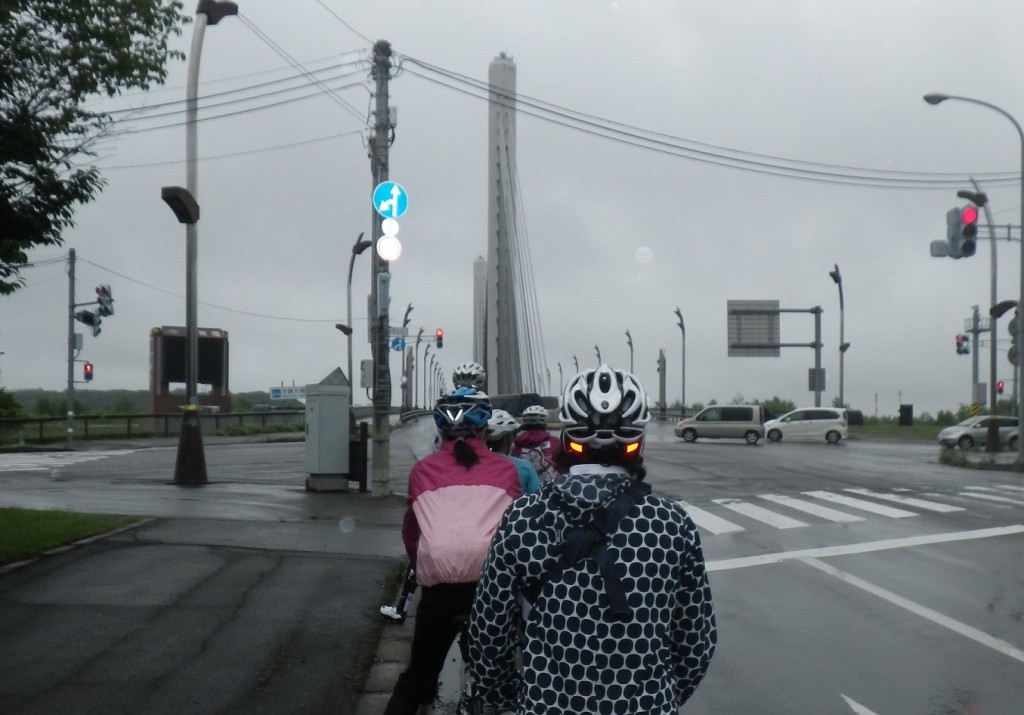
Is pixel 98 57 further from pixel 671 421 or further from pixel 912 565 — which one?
pixel 671 421

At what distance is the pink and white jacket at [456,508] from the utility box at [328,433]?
572 inches

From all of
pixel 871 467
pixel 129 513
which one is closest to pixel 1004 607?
pixel 129 513

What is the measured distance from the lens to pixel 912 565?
12250 millimetres

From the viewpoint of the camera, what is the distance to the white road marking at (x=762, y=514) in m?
Result: 16.2

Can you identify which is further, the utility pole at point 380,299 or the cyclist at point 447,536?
the utility pole at point 380,299

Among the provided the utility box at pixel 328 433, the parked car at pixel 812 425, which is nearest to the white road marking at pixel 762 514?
the utility box at pixel 328 433

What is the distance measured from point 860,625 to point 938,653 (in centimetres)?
104

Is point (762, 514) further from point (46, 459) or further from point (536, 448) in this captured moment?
point (46, 459)

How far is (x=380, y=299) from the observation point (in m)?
17.6

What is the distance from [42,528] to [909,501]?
46.8 ft

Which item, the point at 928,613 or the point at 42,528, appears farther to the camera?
the point at 42,528

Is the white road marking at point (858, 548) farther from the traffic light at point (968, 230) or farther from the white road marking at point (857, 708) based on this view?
the traffic light at point (968, 230)

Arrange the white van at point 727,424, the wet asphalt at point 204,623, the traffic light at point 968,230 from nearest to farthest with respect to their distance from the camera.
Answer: the wet asphalt at point 204,623, the traffic light at point 968,230, the white van at point 727,424

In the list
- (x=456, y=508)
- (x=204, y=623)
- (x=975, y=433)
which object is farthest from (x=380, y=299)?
(x=975, y=433)
